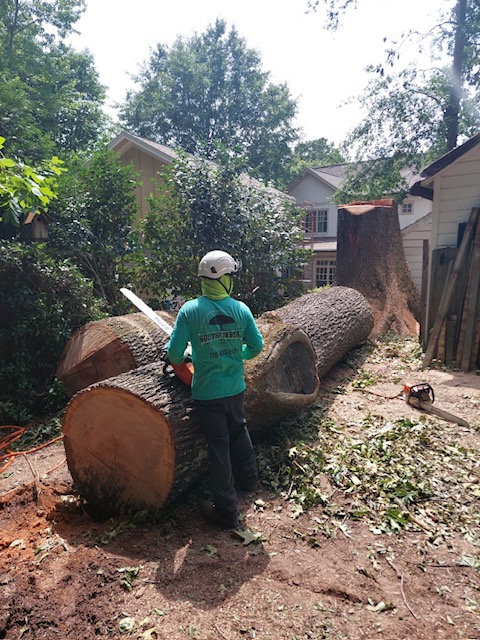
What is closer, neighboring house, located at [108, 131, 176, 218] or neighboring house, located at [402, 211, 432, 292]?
neighboring house, located at [108, 131, 176, 218]

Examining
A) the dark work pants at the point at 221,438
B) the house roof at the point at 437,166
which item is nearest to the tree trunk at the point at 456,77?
the house roof at the point at 437,166

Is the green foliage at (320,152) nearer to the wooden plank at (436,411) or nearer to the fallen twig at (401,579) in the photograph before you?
the wooden plank at (436,411)

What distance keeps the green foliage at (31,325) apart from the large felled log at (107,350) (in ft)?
0.94

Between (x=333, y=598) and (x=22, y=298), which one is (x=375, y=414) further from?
(x=22, y=298)

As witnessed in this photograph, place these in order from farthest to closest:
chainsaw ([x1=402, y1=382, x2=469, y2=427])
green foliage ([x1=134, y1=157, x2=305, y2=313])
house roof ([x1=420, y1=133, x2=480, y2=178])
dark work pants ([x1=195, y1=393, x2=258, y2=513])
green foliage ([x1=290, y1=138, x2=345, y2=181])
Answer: green foliage ([x1=290, y1=138, x2=345, y2=181])
green foliage ([x1=134, y1=157, x2=305, y2=313])
house roof ([x1=420, y1=133, x2=480, y2=178])
chainsaw ([x1=402, y1=382, x2=469, y2=427])
dark work pants ([x1=195, y1=393, x2=258, y2=513])

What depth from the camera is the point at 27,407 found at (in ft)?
18.8

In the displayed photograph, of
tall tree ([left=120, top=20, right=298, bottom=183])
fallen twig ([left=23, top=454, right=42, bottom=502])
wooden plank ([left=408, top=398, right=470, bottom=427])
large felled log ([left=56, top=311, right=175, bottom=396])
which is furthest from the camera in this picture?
tall tree ([left=120, top=20, right=298, bottom=183])

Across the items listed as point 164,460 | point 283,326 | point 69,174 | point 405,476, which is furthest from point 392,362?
point 69,174

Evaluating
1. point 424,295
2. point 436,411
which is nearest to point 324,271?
point 424,295

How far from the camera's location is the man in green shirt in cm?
321

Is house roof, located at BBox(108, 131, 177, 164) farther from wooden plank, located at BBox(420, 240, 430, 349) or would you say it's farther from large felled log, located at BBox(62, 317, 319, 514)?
large felled log, located at BBox(62, 317, 319, 514)

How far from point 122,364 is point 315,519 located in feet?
9.89

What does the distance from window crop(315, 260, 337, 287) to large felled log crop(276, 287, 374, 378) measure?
13804 millimetres

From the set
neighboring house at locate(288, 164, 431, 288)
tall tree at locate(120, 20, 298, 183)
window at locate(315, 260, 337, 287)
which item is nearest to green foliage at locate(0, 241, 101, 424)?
window at locate(315, 260, 337, 287)
